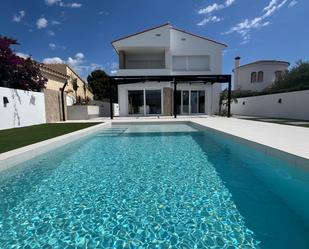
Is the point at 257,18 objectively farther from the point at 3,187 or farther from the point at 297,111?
the point at 3,187

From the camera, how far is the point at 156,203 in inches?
142

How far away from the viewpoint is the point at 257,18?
736 inches

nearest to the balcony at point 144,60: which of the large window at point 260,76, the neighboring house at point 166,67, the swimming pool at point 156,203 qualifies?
the neighboring house at point 166,67

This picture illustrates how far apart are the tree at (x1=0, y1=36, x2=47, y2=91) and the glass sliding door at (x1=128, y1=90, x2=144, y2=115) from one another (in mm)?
8503

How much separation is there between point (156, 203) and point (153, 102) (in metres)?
17.9

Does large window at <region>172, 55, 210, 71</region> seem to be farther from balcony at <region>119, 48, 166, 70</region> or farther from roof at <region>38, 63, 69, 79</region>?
roof at <region>38, 63, 69, 79</region>

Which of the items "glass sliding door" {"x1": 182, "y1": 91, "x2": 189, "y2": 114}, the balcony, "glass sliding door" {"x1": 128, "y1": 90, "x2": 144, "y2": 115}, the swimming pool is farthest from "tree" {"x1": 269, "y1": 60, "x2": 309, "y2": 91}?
the swimming pool

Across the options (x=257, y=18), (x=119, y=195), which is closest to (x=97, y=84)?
(x=257, y=18)

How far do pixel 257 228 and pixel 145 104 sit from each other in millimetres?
18649

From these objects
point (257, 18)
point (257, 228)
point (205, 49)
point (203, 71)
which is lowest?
point (257, 228)

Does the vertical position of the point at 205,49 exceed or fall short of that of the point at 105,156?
it exceeds it

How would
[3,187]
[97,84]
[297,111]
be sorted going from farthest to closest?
[97,84], [297,111], [3,187]

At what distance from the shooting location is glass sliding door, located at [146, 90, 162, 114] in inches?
823

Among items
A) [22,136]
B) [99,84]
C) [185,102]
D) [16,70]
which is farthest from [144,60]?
[99,84]
